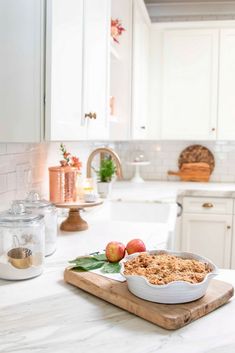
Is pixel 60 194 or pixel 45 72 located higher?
pixel 45 72

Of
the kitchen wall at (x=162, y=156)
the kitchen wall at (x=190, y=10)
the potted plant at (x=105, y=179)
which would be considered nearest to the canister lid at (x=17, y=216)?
the potted plant at (x=105, y=179)

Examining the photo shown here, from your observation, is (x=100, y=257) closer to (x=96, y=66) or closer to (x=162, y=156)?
(x=96, y=66)

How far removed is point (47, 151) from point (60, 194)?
0.34 m

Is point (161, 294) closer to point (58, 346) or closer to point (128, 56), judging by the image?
point (58, 346)

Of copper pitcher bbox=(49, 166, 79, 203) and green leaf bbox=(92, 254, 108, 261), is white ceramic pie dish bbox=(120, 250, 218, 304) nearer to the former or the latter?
green leaf bbox=(92, 254, 108, 261)

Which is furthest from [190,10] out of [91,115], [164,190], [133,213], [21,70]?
[21,70]

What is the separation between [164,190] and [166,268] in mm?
2214

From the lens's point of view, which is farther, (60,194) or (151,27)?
(151,27)

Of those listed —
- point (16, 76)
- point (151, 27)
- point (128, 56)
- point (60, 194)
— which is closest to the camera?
point (16, 76)

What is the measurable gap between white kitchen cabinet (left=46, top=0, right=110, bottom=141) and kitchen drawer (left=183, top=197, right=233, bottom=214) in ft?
4.72

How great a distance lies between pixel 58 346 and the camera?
0.90 metres

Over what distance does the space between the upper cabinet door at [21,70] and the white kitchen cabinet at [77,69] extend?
0.11 feet

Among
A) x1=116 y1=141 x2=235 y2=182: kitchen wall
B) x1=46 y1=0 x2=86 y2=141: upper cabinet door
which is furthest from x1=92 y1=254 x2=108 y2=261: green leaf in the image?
x1=116 y1=141 x2=235 y2=182: kitchen wall

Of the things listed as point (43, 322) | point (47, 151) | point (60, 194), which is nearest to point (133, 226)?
point (60, 194)
